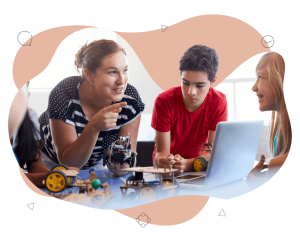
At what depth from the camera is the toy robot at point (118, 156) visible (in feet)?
4.67

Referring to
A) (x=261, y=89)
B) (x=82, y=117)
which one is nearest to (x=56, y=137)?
(x=82, y=117)

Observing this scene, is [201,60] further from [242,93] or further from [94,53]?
[94,53]

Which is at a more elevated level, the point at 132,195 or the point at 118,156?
the point at 118,156

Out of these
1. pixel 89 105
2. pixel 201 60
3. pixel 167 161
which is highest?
pixel 201 60

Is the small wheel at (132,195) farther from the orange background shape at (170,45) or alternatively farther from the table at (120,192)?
the orange background shape at (170,45)

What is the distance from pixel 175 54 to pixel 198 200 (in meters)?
0.65

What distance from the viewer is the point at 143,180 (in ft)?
4.62

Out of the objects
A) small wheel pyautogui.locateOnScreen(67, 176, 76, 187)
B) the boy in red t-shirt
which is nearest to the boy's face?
the boy in red t-shirt

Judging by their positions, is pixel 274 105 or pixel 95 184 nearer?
pixel 95 184

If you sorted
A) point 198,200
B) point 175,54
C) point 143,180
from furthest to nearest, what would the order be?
1. point 198,200
2. point 175,54
3. point 143,180

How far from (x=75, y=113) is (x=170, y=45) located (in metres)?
0.43

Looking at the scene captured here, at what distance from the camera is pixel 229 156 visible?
57.7 inches

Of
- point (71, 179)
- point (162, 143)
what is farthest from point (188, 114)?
point (71, 179)

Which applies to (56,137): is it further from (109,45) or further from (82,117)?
(109,45)
